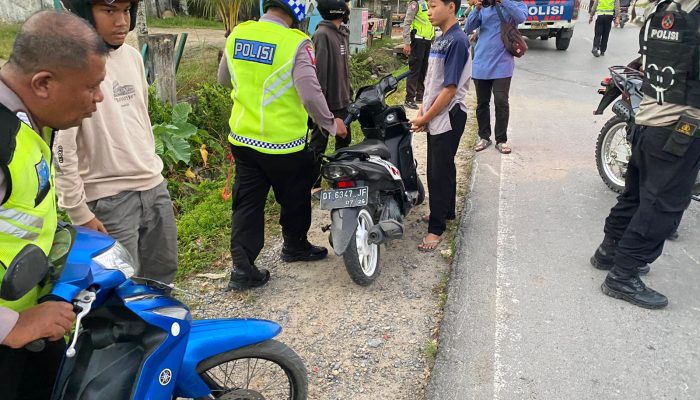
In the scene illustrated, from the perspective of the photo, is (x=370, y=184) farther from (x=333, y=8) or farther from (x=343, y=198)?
(x=333, y=8)

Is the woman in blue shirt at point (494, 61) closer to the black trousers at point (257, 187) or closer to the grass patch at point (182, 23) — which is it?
the black trousers at point (257, 187)

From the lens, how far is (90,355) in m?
1.79

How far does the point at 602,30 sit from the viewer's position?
12820 mm

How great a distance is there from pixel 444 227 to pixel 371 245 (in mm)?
767

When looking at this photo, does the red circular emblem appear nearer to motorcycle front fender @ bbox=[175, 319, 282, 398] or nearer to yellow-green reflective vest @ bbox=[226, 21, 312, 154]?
yellow-green reflective vest @ bbox=[226, 21, 312, 154]

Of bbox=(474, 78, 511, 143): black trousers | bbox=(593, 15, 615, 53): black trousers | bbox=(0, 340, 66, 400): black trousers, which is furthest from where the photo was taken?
bbox=(593, 15, 615, 53): black trousers

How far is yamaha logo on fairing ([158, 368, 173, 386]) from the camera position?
179cm

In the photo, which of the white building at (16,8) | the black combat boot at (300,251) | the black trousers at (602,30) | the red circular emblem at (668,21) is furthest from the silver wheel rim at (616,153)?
the white building at (16,8)

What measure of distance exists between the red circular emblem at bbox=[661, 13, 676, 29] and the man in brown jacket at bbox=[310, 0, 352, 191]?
255 cm

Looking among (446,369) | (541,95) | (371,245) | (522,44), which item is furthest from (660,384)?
(541,95)

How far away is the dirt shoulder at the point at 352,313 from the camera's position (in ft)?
9.05

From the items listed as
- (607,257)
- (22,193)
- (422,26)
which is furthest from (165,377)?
(422,26)

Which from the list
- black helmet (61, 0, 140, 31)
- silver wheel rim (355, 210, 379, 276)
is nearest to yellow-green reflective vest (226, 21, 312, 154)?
silver wheel rim (355, 210, 379, 276)

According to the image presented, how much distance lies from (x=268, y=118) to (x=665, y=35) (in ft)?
7.52
